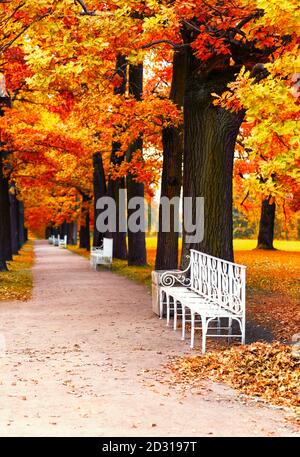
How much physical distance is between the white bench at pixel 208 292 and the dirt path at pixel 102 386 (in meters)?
0.55

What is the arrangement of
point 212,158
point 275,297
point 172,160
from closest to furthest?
point 212,158, point 275,297, point 172,160

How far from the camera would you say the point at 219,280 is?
11055mm

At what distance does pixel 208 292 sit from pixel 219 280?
2.63ft

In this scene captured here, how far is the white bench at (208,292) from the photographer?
10.3m

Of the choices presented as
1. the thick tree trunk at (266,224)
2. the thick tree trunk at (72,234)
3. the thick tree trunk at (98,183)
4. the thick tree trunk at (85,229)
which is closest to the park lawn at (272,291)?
the thick tree trunk at (98,183)

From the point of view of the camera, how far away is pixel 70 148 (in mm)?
26625

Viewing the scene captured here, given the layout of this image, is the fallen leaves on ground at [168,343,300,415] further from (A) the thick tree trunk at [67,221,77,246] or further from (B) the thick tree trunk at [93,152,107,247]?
(A) the thick tree trunk at [67,221,77,246]

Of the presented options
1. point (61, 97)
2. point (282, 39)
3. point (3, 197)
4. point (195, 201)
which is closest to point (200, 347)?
point (195, 201)

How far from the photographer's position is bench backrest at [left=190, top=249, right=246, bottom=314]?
34.0 feet

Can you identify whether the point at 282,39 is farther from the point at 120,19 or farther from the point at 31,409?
the point at 31,409

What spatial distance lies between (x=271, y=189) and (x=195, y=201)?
16.3 ft

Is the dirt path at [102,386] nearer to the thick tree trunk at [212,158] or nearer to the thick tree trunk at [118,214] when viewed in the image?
the thick tree trunk at [212,158]

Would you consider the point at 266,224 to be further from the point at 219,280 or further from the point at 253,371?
the point at 253,371

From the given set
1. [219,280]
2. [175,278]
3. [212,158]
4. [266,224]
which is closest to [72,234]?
[266,224]
